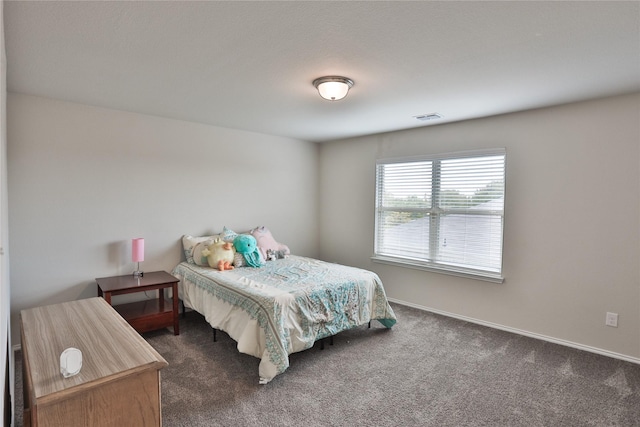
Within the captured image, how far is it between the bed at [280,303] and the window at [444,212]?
3.47ft

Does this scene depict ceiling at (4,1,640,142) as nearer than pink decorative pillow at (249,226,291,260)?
Yes

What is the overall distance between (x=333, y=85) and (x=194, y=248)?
242cm

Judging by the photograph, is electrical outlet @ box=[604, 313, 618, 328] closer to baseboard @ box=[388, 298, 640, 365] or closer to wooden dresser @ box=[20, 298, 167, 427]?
baseboard @ box=[388, 298, 640, 365]

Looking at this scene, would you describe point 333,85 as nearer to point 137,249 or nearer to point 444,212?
point 444,212

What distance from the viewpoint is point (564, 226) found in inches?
126

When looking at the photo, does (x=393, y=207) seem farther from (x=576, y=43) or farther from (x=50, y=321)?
(x=50, y=321)

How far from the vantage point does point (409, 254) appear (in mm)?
4387

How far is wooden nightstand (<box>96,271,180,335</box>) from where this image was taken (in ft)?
10.3

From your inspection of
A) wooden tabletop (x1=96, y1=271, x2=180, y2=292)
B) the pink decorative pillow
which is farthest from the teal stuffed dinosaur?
wooden tabletop (x1=96, y1=271, x2=180, y2=292)

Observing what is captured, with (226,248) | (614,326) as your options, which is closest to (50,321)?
(226,248)

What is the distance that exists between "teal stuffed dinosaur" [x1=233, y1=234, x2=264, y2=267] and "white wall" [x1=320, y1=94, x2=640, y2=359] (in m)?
2.05

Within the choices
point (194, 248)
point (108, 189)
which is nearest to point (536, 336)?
point (194, 248)

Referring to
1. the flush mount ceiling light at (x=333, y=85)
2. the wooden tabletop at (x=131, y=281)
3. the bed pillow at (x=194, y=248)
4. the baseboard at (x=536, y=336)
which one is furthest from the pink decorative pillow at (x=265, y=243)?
the flush mount ceiling light at (x=333, y=85)

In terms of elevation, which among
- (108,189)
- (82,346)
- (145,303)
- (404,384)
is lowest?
(404,384)
